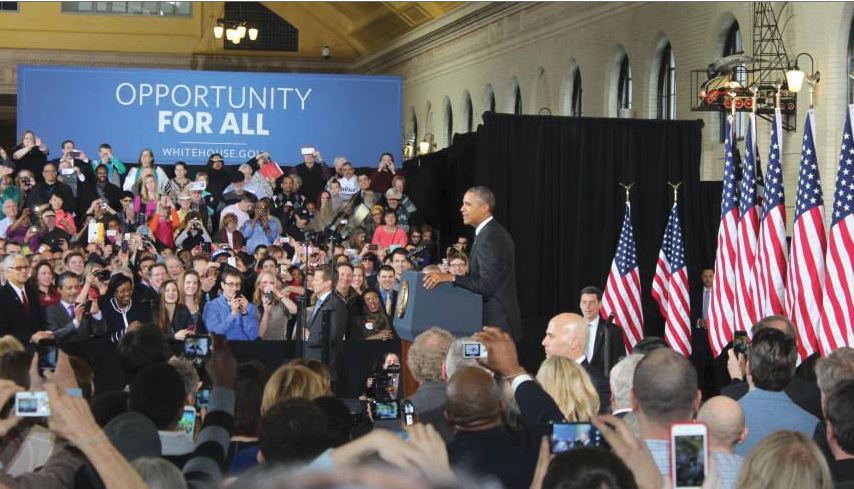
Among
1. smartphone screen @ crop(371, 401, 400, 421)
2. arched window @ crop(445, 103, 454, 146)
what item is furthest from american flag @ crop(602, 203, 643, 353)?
arched window @ crop(445, 103, 454, 146)

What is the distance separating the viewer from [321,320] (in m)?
10.3

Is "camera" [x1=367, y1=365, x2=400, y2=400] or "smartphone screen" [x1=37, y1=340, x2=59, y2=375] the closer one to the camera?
"smartphone screen" [x1=37, y1=340, x2=59, y2=375]

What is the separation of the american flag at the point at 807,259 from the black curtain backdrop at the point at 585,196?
3.98 meters

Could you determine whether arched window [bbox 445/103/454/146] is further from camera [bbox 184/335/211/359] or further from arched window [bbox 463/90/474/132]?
camera [bbox 184/335/211/359]

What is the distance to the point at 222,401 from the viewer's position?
4805 millimetres

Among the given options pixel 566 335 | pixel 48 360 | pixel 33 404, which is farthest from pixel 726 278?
pixel 33 404

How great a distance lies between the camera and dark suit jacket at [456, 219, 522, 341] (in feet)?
27.7

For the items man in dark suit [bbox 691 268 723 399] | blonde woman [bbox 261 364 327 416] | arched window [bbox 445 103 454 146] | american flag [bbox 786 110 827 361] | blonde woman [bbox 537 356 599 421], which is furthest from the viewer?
arched window [bbox 445 103 454 146]

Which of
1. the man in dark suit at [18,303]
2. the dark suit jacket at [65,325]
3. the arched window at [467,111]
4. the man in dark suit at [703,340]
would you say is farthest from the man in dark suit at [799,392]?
the arched window at [467,111]

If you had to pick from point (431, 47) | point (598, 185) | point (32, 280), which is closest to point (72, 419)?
point (32, 280)

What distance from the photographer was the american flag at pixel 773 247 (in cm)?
1090

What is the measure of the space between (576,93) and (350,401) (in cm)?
1820

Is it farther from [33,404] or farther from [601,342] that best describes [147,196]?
[33,404]

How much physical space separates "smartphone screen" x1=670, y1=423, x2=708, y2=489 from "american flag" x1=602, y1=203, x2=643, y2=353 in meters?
10.3
